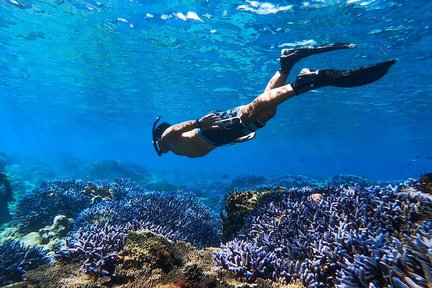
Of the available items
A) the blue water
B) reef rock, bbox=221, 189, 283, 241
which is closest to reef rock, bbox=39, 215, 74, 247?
reef rock, bbox=221, 189, 283, 241

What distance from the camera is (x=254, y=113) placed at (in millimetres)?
6316

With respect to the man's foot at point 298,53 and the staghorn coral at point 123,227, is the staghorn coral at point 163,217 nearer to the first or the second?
the staghorn coral at point 123,227

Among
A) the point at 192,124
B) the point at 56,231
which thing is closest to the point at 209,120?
the point at 192,124

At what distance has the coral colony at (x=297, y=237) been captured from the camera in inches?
115

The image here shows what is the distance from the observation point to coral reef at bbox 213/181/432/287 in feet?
9.38

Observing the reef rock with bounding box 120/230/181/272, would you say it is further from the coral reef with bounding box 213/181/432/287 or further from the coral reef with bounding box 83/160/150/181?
the coral reef with bounding box 83/160/150/181

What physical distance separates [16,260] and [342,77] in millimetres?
7686

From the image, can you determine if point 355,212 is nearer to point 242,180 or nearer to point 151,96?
point 242,180

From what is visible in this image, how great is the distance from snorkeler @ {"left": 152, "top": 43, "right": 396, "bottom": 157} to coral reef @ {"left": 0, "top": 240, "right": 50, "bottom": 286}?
12.7 ft

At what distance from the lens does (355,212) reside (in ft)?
14.7

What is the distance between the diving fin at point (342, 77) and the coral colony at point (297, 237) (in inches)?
85.8

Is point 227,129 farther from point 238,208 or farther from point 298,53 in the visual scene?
point 298,53

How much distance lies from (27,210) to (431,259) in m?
11.3

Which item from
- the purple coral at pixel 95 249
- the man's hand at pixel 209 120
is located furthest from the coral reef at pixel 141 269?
the man's hand at pixel 209 120
